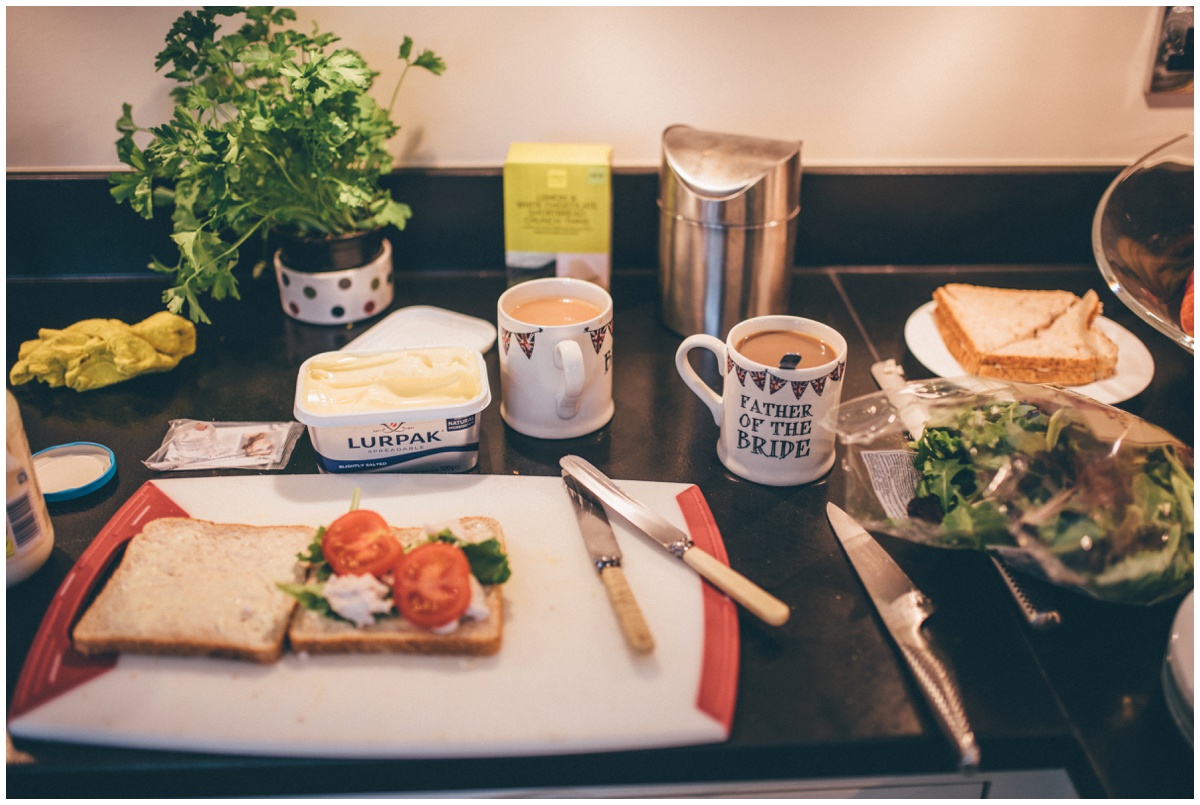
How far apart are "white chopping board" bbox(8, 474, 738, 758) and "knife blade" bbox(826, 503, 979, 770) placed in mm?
153

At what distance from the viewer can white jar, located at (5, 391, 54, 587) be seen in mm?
763

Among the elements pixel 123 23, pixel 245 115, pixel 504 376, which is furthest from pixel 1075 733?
pixel 123 23

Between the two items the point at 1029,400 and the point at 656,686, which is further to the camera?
the point at 1029,400

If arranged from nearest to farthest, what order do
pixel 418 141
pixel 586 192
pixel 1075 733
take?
pixel 1075 733 → pixel 586 192 → pixel 418 141

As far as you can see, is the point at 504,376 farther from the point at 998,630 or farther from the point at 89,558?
the point at 998,630

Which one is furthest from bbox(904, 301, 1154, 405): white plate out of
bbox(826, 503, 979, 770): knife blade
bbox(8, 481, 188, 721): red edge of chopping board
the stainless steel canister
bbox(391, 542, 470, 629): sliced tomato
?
bbox(8, 481, 188, 721): red edge of chopping board

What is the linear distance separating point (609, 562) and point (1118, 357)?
0.81 meters

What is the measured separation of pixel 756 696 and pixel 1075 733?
0.26 metres

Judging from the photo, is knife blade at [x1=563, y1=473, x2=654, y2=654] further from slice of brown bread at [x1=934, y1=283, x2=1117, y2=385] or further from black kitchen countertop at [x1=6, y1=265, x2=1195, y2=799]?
slice of brown bread at [x1=934, y1=283, x2=1117, y2=385]

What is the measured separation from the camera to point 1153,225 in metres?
1.13

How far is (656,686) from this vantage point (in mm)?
718

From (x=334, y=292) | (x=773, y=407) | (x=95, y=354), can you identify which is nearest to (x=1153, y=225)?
(x=773, y=407)

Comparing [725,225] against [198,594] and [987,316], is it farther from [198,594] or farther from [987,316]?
[198,594]

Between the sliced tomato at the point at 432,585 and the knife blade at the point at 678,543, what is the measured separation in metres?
0.20
